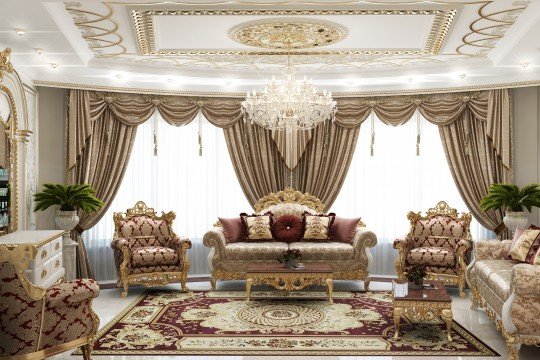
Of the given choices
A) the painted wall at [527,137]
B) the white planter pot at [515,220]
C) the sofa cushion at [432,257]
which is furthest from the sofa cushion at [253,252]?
the painted wall at [527,137]

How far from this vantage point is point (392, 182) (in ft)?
27.2

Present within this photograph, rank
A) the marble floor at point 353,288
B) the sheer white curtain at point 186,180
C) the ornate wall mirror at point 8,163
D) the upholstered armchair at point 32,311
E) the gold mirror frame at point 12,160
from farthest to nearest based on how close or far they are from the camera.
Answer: the sheer white curtain at point 186,180 → the gold mirror frame at point 12,160 → the ornate wall mirror at point 8,163 → the marble floor at point 353,288 → the upholstered armchair at point 32,311

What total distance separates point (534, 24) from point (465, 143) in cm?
299

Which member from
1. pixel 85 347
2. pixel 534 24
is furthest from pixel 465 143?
pixel 85 347

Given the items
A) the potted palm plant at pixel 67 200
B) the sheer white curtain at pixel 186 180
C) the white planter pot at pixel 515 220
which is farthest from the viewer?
the sheer white curtain at pixel 186 180

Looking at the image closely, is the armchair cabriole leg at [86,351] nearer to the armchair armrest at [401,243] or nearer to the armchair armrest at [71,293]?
the armchair armrest at [71,293]

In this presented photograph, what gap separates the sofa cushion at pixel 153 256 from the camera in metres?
6.69

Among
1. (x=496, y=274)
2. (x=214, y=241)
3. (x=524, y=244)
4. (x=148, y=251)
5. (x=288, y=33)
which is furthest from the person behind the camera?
(x=214, y=241)

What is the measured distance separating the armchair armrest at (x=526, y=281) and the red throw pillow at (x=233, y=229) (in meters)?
4.04

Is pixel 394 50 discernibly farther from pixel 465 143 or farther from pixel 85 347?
pixel 85 347

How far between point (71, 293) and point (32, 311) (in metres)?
0.29

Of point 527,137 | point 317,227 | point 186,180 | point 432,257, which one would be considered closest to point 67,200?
point 186,180

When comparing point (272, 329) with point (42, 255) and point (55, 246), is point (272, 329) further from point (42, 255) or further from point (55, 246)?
point (55, 246)

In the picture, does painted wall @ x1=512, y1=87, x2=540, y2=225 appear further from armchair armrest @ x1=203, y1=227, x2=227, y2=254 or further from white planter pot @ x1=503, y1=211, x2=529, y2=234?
armchair armrest @ x1=203, y1=227, x2=227, y2=254
